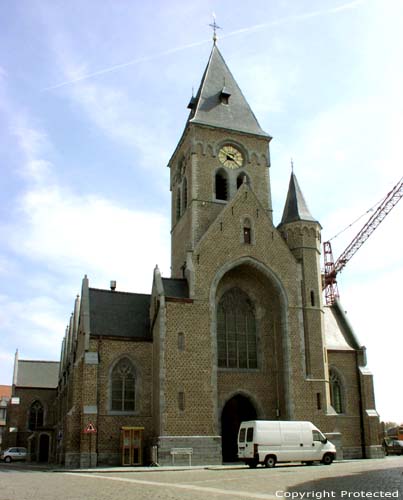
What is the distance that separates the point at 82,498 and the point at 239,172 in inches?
1236

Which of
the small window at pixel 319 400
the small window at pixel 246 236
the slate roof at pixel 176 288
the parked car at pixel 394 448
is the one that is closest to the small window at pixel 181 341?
the slate roof at pixel 176 288

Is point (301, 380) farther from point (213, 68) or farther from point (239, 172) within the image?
point (213, 68)

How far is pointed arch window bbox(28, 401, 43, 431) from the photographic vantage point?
6049 cm

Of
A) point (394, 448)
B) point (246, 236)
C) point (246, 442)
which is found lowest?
point (394, 448)

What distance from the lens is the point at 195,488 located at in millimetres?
16703

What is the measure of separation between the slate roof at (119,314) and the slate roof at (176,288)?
3506mm

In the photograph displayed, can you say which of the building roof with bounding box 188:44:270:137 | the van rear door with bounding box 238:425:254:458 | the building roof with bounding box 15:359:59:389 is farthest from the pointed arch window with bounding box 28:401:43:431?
the van rear door with bounding box 238:425:254:458

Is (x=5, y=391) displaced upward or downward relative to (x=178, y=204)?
downward

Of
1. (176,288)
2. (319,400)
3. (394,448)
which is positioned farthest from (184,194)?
(394,448)

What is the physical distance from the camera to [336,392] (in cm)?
3981

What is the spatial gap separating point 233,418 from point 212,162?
1784 centimetres

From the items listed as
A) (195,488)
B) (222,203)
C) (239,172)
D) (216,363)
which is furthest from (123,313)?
(195,488)

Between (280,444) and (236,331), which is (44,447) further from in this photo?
(280,444)

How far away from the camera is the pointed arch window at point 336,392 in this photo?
39.2 m
